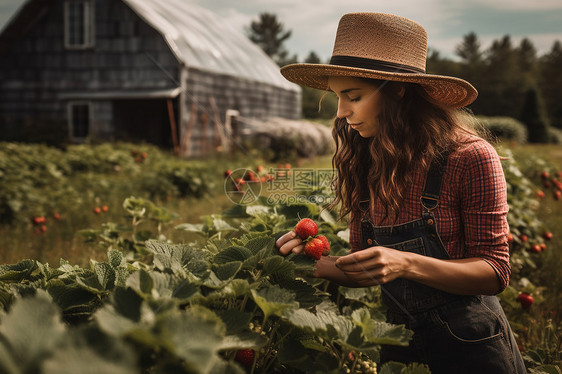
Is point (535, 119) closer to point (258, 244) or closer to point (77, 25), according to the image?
point (77, 25)

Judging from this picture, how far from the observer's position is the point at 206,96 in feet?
45.3

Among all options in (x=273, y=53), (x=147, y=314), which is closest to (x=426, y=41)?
(x=147, y=314)

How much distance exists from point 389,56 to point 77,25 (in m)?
14.7

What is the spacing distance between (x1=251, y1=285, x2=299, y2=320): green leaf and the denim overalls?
0.72 meters

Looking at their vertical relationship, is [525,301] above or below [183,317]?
below

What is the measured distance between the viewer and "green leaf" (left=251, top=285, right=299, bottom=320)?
112cm

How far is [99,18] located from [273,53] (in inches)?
1902

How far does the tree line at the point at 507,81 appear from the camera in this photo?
32.9 metres

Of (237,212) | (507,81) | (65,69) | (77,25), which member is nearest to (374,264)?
(237,212)

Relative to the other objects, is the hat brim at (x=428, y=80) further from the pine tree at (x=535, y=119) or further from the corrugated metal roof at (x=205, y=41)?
the pine tree at (x=535, y=119)

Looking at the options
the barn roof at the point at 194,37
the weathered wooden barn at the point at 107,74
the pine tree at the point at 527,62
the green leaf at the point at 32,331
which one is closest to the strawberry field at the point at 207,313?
the green leaf at the point at 32,331

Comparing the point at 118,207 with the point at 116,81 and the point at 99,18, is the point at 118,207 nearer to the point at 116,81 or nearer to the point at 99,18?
the point at 116,81

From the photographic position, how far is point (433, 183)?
67.1 inches

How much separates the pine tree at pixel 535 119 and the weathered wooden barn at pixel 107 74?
25720mm
